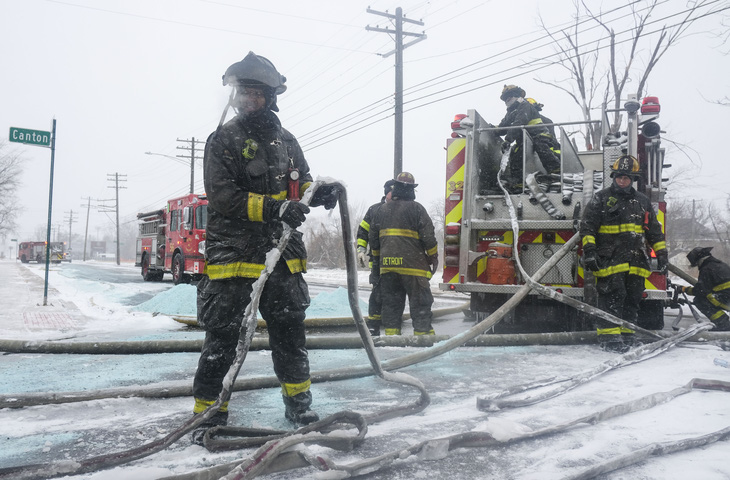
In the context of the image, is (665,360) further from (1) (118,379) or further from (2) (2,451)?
(2) (2,451)

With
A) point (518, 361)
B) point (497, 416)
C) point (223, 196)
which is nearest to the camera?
point (223, 196)

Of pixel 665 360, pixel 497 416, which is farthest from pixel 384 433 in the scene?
pixel 665 360

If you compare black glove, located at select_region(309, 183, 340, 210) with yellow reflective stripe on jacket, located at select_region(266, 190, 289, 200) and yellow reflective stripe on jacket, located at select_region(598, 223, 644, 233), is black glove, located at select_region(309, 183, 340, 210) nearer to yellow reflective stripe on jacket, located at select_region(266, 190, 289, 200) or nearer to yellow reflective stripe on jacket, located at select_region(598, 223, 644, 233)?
yellow reflective stripe on jacket, located at select_region(266, 190, 289, 200)

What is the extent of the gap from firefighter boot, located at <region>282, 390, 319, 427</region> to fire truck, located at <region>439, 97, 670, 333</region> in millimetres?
2880

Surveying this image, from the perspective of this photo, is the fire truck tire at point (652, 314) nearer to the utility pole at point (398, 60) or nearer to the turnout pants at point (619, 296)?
the turnout pants at point (619, 296)

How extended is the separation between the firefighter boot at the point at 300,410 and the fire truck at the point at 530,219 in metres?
2.88

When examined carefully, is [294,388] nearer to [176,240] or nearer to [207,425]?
[207,425]

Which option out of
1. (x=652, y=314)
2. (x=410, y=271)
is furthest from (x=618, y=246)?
(x=410, y=271)

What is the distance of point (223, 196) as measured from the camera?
241cm

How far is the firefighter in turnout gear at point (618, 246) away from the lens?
462cm

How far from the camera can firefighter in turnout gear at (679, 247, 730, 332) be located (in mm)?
5812

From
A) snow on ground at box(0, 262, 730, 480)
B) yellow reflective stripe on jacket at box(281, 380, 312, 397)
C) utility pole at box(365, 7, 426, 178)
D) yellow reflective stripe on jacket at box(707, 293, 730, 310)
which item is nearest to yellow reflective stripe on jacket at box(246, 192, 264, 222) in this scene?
yellow reflective stripe on jacket at box(281, 380, 312, 397)

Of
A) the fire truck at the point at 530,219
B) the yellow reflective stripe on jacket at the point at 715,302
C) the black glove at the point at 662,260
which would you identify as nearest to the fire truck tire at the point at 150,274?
the fire truck at the point at 530,219

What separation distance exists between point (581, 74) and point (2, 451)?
16.6 meters
